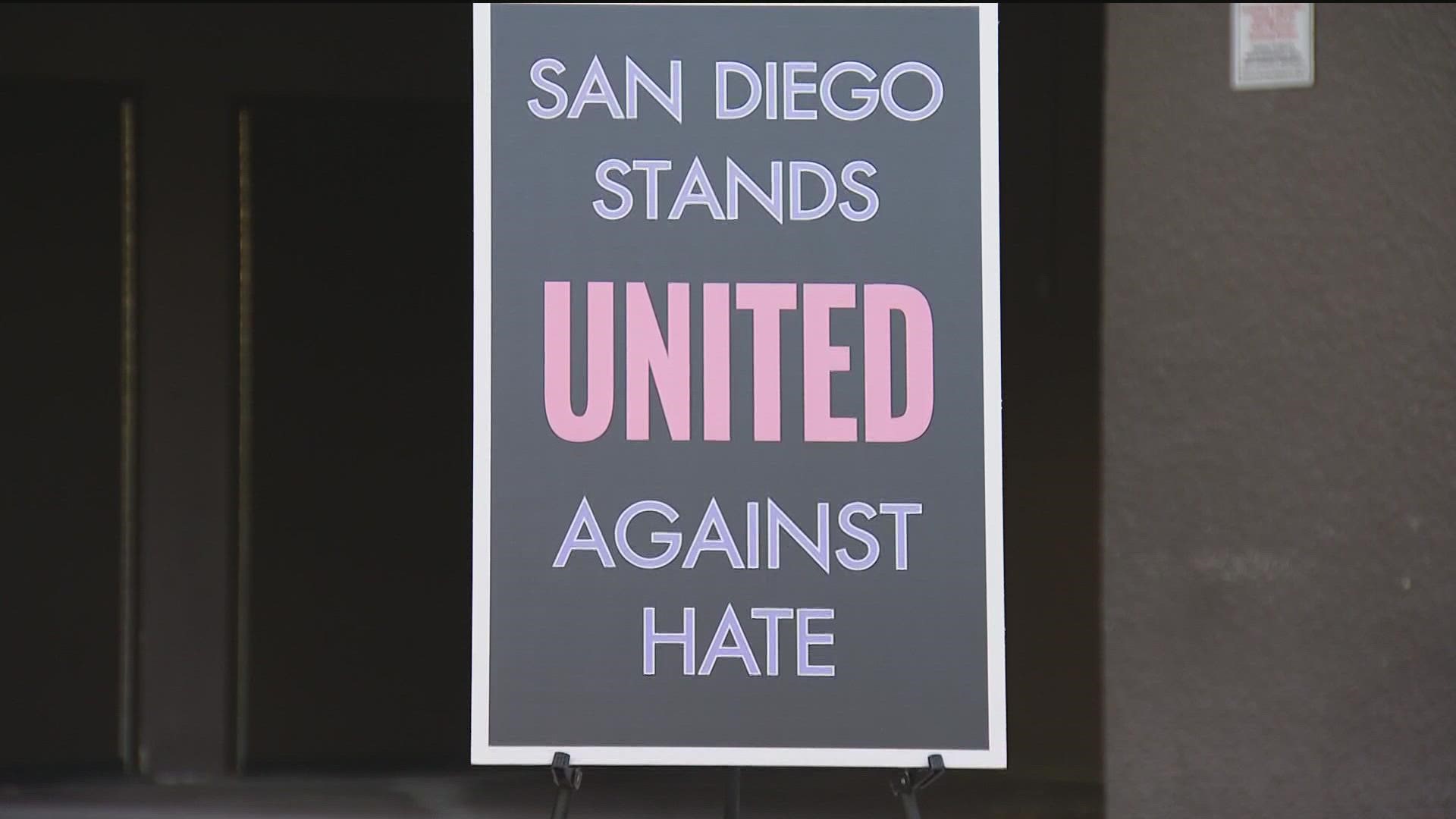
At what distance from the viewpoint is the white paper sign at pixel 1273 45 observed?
138 inches

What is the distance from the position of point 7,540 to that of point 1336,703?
4.35 m

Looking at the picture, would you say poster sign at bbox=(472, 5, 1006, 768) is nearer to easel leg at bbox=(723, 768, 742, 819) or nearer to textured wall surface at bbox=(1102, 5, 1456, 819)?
easel leg at bbox=(723, 768, 742, 819)

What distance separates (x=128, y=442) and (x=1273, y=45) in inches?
159

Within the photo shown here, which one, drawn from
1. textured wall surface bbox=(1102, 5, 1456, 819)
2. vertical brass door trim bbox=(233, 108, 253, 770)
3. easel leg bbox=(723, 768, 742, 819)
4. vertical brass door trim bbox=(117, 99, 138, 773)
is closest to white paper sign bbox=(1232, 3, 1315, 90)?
textured wall surface bbox=(1102, 5, 1456, 819)

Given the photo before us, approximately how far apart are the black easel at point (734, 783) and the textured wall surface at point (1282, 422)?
1.34 metres

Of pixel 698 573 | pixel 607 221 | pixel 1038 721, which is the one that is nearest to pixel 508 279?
pixel 607 221

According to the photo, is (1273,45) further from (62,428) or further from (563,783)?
(62,428)

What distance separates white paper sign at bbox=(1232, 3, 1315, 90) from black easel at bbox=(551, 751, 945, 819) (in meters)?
1.96

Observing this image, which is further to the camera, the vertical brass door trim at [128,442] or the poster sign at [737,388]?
the vertical brass door trim at [128,442]

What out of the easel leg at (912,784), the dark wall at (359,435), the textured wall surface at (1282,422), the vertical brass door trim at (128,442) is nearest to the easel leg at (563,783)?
the easel leg at (912,784)

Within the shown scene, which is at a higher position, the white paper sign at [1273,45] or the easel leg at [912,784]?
the white paper sign at [1273,45]

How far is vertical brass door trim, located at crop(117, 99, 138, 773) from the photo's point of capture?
5508mm

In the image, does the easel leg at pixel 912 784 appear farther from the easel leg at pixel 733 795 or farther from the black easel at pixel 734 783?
the easel leg at pixel 733 795

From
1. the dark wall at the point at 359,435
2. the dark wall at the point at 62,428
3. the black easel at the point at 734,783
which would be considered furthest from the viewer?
the dark wall at the point at 359,435
